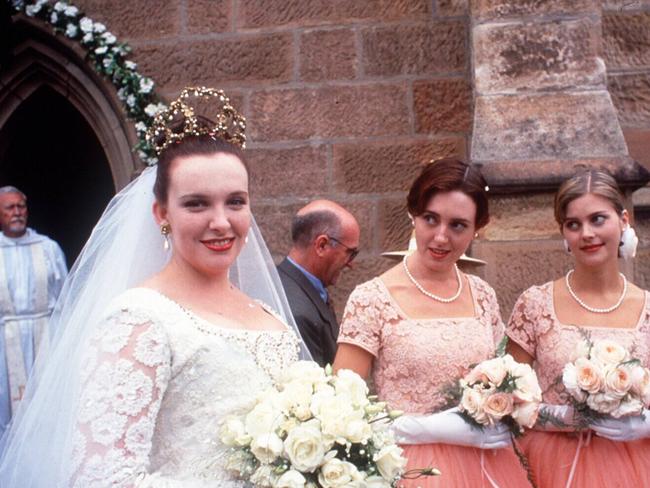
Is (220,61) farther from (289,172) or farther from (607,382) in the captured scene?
(607,382)

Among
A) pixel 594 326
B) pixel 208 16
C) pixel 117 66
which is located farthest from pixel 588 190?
pixel 117 66

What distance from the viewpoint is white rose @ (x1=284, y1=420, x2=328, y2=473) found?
2.25 meters

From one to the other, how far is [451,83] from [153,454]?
4.57m

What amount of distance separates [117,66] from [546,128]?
10.2 feet

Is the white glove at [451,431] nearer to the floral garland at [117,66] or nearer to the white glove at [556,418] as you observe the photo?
the white glove at [556,418]

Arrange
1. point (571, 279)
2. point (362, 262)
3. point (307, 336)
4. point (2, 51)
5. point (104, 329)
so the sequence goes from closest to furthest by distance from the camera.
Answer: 1. point (104, 329)
2. point (571, 279)
3. point (307, 336)
4. point (362, 262)
5. point (2, 51)

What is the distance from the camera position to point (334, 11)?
6.60 m

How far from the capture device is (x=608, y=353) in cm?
343

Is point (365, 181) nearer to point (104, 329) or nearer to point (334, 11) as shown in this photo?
point (334, 11)

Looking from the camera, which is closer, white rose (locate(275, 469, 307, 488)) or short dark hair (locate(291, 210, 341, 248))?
white rose (locate(275, 469, 307, 488))

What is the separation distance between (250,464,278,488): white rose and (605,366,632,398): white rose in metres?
1.53

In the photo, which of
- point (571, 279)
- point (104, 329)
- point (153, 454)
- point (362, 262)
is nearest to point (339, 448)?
point (153, 454)

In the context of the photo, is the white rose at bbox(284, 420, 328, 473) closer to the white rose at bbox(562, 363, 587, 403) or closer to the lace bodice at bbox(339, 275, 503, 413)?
the lace bodice at bbox(339, 275, 503, 413)

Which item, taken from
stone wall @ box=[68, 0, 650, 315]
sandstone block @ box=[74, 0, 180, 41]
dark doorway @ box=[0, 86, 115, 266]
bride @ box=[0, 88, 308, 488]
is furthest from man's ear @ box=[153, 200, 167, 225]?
dark doorway @ box=[0, 86, 115, 266]
